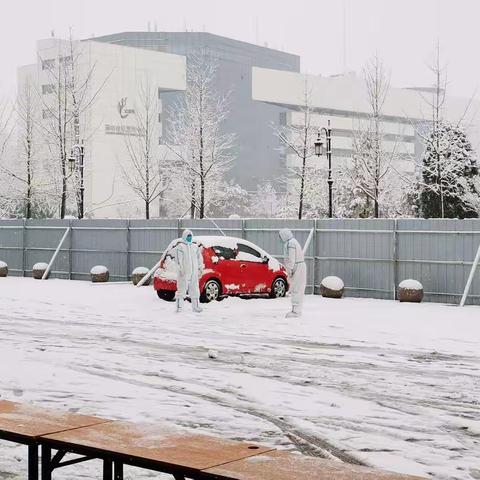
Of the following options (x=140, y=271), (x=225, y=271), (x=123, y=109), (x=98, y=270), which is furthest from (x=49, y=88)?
(x=225, y=271)

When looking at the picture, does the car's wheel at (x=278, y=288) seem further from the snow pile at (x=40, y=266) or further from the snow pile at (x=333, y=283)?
the snow pile at (x=40, y=266)

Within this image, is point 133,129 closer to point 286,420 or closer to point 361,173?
point 361,173

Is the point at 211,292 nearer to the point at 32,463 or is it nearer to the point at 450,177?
the point at 32,463

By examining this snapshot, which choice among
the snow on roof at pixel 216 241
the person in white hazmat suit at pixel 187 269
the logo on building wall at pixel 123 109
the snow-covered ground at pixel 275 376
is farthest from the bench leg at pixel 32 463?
the logo on building wall at pixel 123 109

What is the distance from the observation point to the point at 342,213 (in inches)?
2373

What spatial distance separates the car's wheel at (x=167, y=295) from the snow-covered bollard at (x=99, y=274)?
25.7 feet

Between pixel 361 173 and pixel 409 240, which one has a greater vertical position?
pixel 361 173

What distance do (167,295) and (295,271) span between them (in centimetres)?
490

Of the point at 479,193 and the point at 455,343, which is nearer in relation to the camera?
the point at 455,343

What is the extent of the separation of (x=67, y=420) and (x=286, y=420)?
306 cm

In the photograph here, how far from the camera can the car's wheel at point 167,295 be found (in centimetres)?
2217

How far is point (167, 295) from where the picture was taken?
22.2 metres

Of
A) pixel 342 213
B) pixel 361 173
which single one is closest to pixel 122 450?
pixel 361 173

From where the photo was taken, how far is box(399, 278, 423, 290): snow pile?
72.8 ft
